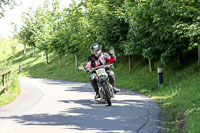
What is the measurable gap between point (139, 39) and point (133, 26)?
3.09m

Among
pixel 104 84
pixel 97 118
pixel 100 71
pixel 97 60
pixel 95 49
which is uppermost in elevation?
pixel 95 49

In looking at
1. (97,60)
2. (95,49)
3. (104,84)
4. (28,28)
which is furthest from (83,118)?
(28,28)

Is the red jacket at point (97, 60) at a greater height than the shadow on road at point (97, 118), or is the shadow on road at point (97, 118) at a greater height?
the red jacket at point (97, 60)

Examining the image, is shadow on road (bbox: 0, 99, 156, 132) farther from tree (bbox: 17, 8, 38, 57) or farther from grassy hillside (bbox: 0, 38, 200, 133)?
tree (bbox: 17, 8, 38, 57)

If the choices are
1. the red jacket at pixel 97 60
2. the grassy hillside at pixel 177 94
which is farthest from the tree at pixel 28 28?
the red jacket at pixel 97 60

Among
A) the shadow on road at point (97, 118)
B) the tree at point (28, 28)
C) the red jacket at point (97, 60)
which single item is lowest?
the shadow on road at point (97, 118)

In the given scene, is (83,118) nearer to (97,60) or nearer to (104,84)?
(104,84)

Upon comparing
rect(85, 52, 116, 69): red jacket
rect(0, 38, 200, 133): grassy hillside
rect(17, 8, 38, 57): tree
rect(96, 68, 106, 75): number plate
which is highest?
rect(17, 8, 38, 57): tree

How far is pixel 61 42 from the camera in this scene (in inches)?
1329

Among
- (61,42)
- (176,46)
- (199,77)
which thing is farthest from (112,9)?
(61,42)

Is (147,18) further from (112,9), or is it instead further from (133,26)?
(112,9)

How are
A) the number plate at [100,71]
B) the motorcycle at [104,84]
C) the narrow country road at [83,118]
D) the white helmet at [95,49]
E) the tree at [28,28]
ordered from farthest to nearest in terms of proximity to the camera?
the tree at [28,28] < the white helmet at [95,49] < the number plate at [100,71] < the motorcycle at [104,84] < the narrow country road at [83,118]

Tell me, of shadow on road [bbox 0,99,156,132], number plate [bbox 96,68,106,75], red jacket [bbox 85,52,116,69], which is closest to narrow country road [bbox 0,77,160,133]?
shadow on road [bbox 0,99,156,132]

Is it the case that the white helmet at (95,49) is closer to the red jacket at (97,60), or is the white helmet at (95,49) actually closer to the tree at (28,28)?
the red jacket at (97,60)
